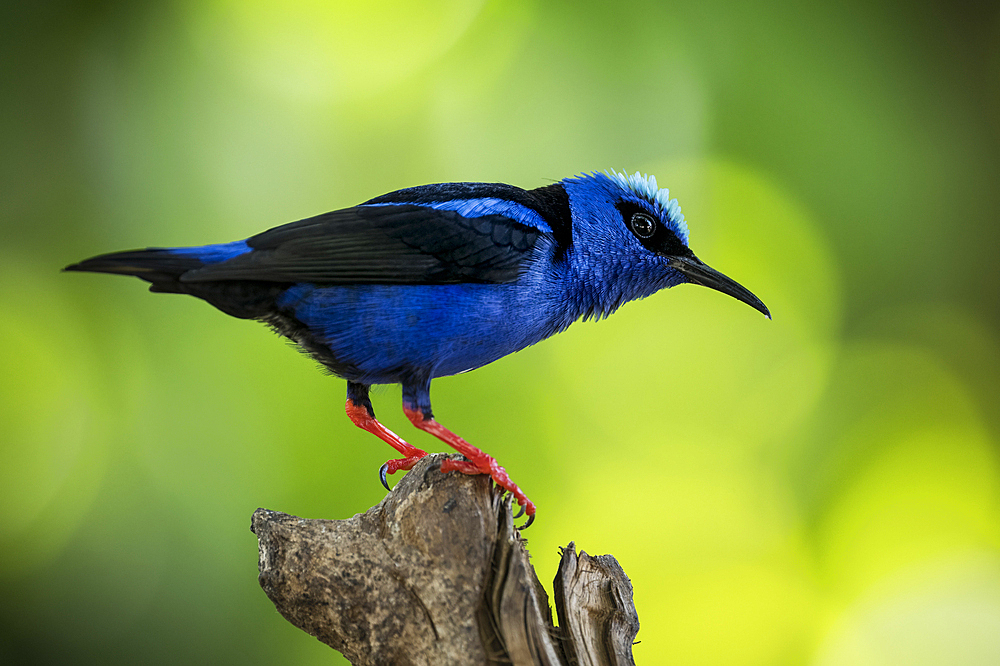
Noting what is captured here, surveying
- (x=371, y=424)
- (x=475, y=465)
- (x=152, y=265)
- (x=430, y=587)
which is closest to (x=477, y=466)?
(x=475, y=465)

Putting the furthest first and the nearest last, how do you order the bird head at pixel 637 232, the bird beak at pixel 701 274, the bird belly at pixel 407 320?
the bird beak at pixel 701 274
the bird head at pixel 637 232
the bird belly at pixel 407 320

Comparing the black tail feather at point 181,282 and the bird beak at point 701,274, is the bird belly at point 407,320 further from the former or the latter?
the bird beak at point 701,274

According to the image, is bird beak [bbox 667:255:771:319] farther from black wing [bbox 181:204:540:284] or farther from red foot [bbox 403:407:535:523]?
red foot [bbox 403:407:535:523]

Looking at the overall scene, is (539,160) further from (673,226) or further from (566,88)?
(673,226)

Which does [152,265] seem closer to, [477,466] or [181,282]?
[181,282]

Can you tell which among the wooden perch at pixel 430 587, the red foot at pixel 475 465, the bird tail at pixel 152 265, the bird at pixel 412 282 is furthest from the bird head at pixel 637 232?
the bird tail at pixel 152 265

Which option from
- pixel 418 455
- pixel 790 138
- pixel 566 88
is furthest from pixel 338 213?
pixel 790 138

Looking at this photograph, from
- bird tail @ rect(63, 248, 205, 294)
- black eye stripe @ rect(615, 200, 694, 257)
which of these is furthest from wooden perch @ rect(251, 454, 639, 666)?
black eye stripe @ rect(615, 200, 694, 257)
